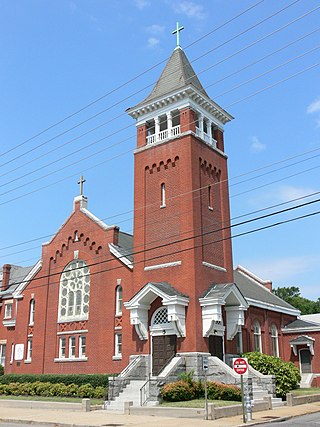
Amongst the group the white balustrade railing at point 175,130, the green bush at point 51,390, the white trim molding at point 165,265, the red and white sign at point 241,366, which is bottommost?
the green bush at point 51,390

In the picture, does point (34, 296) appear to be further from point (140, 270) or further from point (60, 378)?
point (140, 270)

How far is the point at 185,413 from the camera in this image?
2122 centimetres

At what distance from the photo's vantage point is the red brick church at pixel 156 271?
1179 inches

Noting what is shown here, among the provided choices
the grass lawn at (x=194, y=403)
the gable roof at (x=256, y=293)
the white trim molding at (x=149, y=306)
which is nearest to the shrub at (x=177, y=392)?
the grass lawn at (x=194, y=403)

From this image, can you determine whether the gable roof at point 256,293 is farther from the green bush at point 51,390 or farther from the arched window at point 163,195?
the green bush at point 51,390

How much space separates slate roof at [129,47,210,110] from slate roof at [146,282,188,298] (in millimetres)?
12755

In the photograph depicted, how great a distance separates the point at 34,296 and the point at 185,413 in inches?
814

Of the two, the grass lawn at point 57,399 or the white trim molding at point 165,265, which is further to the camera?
the white trim molding at point 165,265

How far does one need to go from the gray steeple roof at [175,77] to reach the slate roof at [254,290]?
55.2 feet

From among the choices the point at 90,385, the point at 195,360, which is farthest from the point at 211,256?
the point at 90,385

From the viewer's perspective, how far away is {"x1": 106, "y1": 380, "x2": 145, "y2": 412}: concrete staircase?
2594cm

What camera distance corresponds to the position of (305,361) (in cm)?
4231

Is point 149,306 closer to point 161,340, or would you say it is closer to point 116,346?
point 161,340

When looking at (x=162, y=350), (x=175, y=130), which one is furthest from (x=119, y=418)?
(x=175, y=130)
